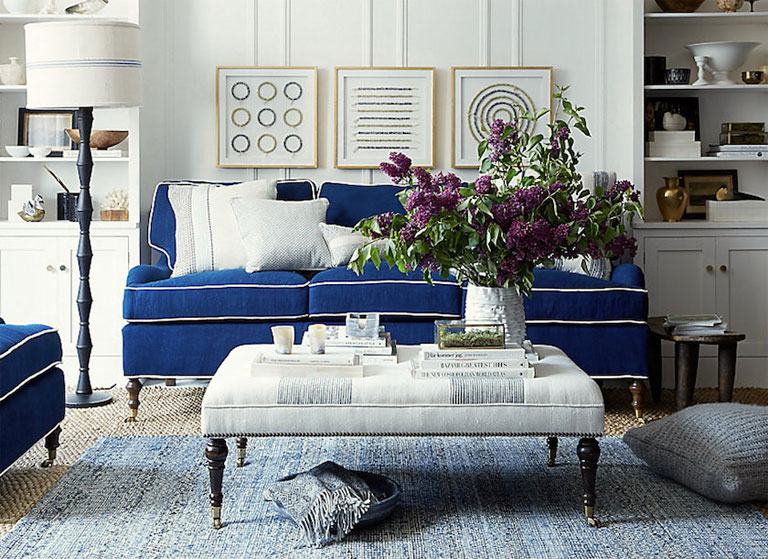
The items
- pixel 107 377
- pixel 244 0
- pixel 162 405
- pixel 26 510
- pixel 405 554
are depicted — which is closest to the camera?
pixel 405 554

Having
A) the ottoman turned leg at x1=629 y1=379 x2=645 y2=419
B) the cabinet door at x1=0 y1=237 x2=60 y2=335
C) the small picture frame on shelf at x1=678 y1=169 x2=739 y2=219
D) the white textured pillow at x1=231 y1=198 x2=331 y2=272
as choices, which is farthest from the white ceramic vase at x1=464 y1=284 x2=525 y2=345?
the cabinet door at x1=0 y1=237 x2=60 y2=335

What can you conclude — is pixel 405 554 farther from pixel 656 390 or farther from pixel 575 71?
pixel 575 71

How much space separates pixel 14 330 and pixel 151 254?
80.0 inches

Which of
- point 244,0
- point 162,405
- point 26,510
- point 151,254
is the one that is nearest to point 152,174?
point 151,254

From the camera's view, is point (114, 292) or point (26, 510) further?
point (114, 292)

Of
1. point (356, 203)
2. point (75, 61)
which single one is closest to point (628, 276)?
point (356, 203)

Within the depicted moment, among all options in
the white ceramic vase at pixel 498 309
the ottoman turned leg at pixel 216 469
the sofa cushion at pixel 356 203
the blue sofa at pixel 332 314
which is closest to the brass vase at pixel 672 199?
the blue sofa at pixel 332 314

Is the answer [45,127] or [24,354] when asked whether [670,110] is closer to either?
[45,127]

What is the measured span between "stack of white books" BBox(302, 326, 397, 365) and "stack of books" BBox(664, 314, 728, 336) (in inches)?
62.0

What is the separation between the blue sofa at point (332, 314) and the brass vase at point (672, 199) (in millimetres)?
982

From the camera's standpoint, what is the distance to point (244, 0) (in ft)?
16.8

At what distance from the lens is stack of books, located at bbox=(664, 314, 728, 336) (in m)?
4.00

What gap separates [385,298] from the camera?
3969mm

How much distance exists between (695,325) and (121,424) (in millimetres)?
2386
